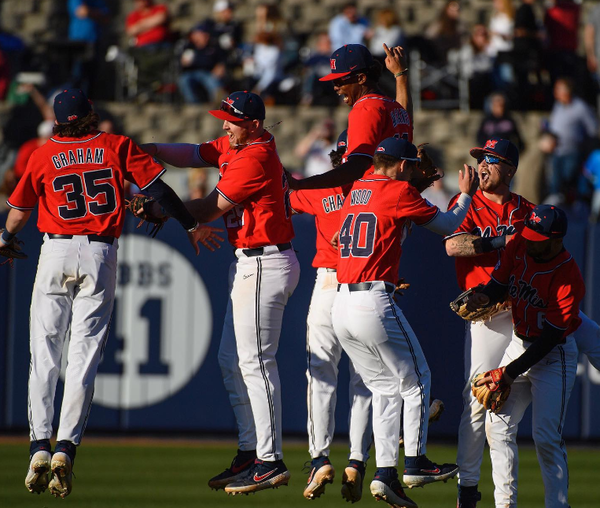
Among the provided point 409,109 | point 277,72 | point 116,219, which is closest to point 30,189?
point 116,219

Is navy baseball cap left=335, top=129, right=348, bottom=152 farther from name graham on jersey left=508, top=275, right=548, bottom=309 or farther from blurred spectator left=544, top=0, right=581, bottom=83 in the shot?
blurred spectator left=544, top=0, right=581, bottom=83

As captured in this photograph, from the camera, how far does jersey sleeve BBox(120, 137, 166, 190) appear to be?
7.27 metres

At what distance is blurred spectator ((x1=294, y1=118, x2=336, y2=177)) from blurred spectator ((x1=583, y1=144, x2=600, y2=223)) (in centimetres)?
342

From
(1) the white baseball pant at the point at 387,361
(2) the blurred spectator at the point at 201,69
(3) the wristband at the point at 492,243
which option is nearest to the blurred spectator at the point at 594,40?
(2) the blurred spectator at the point at 201,69

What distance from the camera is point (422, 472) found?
23.3 ft

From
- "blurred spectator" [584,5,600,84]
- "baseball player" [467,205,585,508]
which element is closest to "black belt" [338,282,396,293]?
"baseball player" [467,205,585,508]

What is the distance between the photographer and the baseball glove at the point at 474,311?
24.3 ft

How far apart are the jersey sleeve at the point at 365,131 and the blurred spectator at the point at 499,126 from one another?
20.0 ft

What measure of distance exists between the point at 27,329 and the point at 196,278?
6.17 feet

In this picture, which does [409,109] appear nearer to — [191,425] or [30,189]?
[30,189]

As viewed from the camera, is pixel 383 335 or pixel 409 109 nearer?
pixel 383 335

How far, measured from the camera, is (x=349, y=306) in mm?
7141

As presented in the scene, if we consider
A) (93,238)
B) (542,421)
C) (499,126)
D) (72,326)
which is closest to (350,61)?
(93,238)

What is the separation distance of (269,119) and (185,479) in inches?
237
